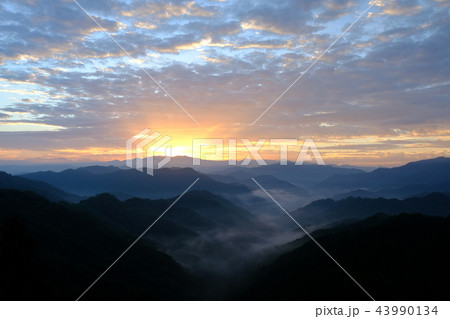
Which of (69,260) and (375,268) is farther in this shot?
(69,260)

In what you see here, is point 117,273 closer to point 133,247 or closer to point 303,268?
point 133,247

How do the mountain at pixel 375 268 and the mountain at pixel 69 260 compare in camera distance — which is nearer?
the mountain at pixel 69 260

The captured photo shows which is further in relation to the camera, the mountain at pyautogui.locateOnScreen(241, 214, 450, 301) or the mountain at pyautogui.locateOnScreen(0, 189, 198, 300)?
the mountain at pyautogui.locateOnScreen(241, 214, 450, 301)

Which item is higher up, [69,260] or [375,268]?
[69,260]
